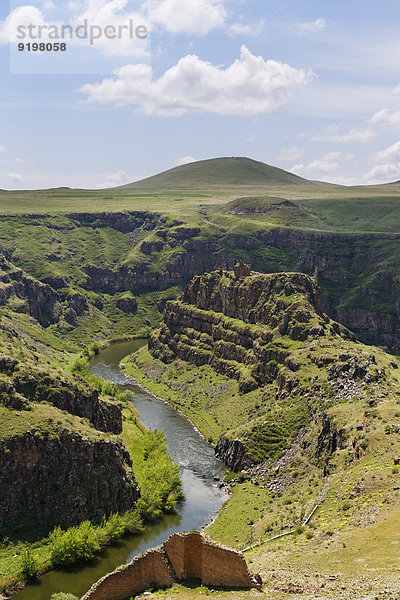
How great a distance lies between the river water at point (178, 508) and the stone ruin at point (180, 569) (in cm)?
2859

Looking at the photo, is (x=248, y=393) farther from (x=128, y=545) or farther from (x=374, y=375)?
(x=128, y=545)

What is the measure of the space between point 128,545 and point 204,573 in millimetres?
46956

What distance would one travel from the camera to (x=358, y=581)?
2260 inches

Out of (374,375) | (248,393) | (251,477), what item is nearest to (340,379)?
(374,375)

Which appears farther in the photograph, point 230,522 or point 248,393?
point 248,393

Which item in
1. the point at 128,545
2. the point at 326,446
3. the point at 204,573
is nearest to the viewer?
the point at 204,573

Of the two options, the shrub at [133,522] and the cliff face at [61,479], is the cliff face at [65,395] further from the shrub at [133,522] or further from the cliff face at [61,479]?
the shrub at [133,522]

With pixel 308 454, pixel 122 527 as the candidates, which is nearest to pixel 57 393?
pixel 122 527

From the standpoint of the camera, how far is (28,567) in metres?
93.2

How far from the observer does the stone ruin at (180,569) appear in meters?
62.1

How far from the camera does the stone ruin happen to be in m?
62.1

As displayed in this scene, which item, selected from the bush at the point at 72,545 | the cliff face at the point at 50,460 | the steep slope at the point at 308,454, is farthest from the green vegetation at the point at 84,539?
the steep slope at the point at 308,454

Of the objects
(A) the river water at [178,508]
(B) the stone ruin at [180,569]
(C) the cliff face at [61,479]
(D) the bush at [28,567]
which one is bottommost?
(A) the river water at [178,508]

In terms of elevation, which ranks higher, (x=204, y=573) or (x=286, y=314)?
(x=286, y=314)
